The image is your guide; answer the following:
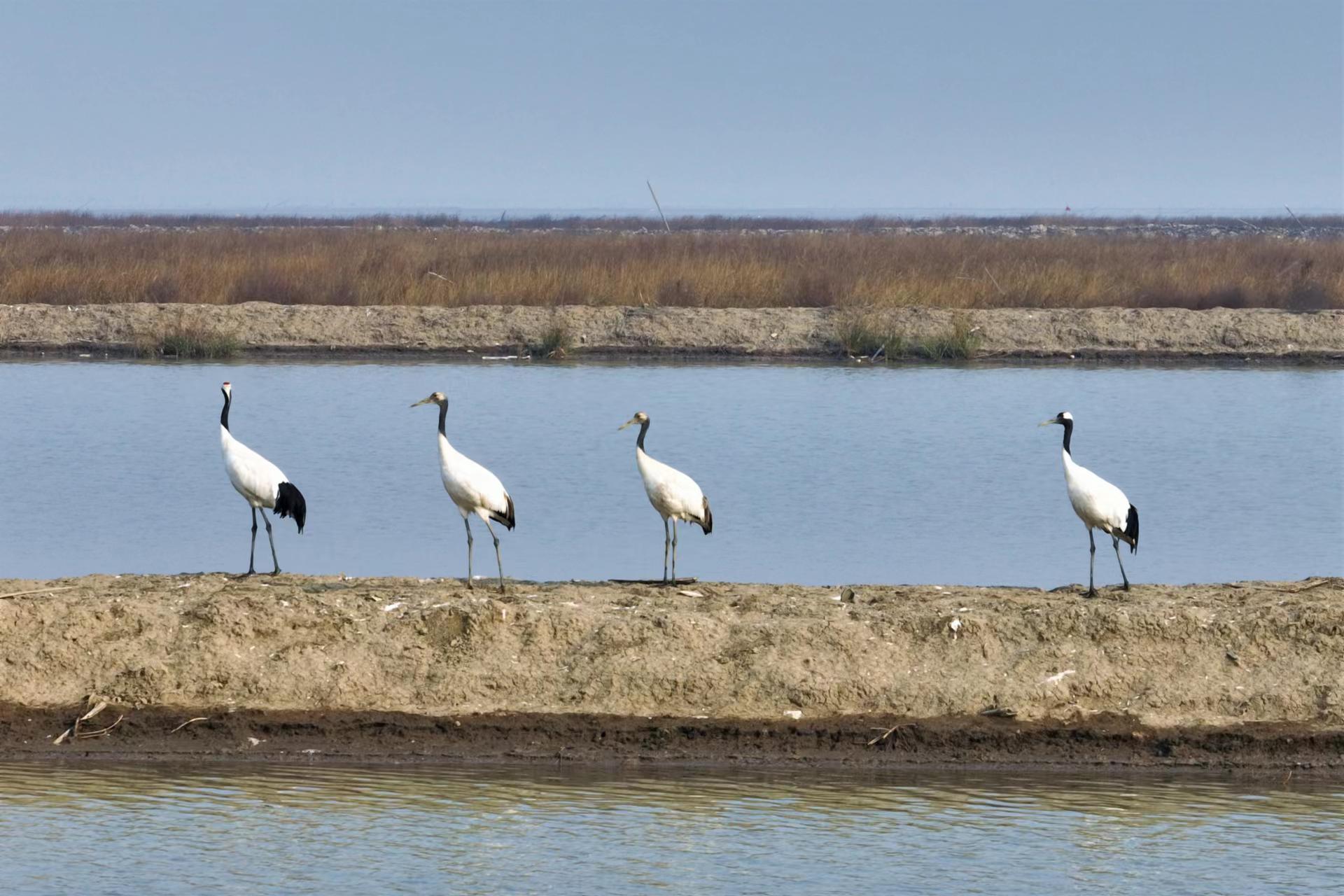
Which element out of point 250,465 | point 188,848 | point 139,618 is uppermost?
point 250,465

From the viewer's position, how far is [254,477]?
1248 cm

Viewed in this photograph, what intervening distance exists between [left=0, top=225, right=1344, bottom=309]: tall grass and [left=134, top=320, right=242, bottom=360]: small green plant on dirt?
11.8 ft

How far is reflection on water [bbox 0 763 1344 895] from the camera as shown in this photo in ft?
28.4

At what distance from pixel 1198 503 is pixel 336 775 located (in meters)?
10.7

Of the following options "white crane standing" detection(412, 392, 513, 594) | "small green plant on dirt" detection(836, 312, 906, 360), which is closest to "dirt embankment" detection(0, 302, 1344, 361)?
"small green plant on dirt" detection(836, 312, 906, 360)

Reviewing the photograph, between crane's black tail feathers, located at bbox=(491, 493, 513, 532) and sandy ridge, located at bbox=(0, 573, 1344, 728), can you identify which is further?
crane's black tail feathers, located at bbox=(491, 493, 513, 532)

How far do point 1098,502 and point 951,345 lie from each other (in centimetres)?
2054

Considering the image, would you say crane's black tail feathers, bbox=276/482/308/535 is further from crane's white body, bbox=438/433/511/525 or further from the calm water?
the calm water

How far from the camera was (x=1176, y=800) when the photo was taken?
9.77 metres

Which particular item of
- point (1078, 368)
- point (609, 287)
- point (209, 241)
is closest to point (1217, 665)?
point (1078, 368)

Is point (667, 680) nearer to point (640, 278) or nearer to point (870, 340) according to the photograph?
point (870, 340)

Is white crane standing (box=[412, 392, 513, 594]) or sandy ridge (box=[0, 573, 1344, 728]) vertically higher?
white crane standing (box=[412, 392, 513, 594])

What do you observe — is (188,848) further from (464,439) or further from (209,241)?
(209,241)

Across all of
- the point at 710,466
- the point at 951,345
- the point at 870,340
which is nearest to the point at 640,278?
the point at 870,340
